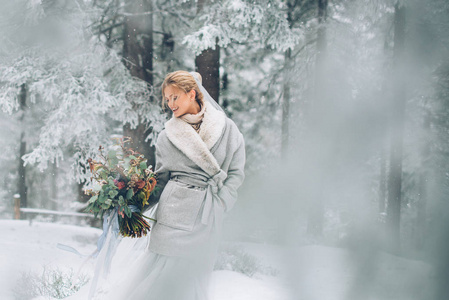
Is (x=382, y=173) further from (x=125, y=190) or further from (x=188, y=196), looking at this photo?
(x=125, y=190)

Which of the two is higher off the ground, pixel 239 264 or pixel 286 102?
pixel 286 102

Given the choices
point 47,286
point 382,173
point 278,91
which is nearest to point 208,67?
point 278,91

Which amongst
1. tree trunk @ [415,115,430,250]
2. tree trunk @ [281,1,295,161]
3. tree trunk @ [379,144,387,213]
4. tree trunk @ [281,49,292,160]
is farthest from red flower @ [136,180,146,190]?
tree trunk @ [379,144,387,213]

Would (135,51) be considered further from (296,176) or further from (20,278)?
(296,176)

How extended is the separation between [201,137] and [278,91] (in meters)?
7.39

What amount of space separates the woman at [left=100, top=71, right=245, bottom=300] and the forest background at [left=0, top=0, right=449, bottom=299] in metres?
3.08

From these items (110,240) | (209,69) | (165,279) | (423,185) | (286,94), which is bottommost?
(423,185)

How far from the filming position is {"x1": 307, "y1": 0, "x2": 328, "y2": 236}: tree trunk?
912cm

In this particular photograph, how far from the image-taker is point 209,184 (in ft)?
10.1

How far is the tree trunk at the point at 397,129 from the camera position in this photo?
8.92 meters

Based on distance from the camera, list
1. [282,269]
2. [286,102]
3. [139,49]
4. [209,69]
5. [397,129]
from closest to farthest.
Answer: [209,69] → [139,49] → [282,269] → [397,129] → [286,102]

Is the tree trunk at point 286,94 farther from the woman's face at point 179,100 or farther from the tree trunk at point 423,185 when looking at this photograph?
the woman's face at point 179,100

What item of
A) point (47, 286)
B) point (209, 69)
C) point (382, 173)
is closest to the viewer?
point (47, 286)

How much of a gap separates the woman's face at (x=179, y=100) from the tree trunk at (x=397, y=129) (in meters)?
7.22
